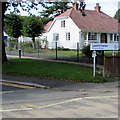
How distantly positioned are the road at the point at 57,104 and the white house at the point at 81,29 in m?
26.8

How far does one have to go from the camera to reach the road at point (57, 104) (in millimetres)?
6242

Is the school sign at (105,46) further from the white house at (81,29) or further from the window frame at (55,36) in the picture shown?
the window frame at (55,36)

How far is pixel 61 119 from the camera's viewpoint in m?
5.80

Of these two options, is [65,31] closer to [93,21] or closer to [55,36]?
[55,36]

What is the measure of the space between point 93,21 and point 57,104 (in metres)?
35.1

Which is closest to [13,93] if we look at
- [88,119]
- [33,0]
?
[88,119]

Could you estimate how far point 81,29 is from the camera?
37969 mm

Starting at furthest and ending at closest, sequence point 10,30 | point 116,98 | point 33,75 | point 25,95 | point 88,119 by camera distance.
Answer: point 10,30
point 33,75
point 25,95
point 116,98
point 88,119

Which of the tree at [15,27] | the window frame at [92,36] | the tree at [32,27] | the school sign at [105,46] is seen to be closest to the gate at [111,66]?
the school sign at [105,46]

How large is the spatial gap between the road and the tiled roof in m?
28.8

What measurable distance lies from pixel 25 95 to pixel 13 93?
2.26 feet

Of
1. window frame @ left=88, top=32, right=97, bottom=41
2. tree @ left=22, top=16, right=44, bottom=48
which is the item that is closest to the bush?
window frame @ left=88, top=32, right=97, bottom=41

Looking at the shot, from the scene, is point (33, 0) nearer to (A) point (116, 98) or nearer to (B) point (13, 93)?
(B) point (13, 93)

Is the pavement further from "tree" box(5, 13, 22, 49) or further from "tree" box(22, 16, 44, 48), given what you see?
"tree" box(5, 13, 22, 49)
